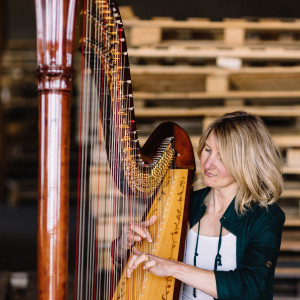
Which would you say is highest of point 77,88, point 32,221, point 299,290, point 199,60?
point 199,60

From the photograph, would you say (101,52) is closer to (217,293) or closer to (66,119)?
(66,119)

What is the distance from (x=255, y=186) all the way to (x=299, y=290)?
182 centimetres

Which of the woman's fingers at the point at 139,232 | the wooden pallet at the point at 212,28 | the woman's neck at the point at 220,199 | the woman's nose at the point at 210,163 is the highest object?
the wooden pallet at the point at 212,28

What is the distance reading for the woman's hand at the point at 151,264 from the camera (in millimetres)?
1490

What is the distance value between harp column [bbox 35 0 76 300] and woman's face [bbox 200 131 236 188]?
2.96 feet

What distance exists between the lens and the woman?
1.69 meters

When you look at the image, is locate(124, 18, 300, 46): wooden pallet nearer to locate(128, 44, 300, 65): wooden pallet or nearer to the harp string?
locate(128, 44, 300, 65): wooden pallet

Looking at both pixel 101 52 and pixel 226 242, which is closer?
pixel 101 52

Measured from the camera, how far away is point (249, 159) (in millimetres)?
1783

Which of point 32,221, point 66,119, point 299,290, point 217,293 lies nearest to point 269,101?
point 299,290

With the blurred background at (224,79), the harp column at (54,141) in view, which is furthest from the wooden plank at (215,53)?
the harp column at (54,141)

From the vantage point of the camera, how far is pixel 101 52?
1203mm

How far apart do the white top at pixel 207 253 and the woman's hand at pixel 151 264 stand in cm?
30

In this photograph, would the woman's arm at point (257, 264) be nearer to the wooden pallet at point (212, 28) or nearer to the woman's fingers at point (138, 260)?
the woman's fingers at point (138, 260)
